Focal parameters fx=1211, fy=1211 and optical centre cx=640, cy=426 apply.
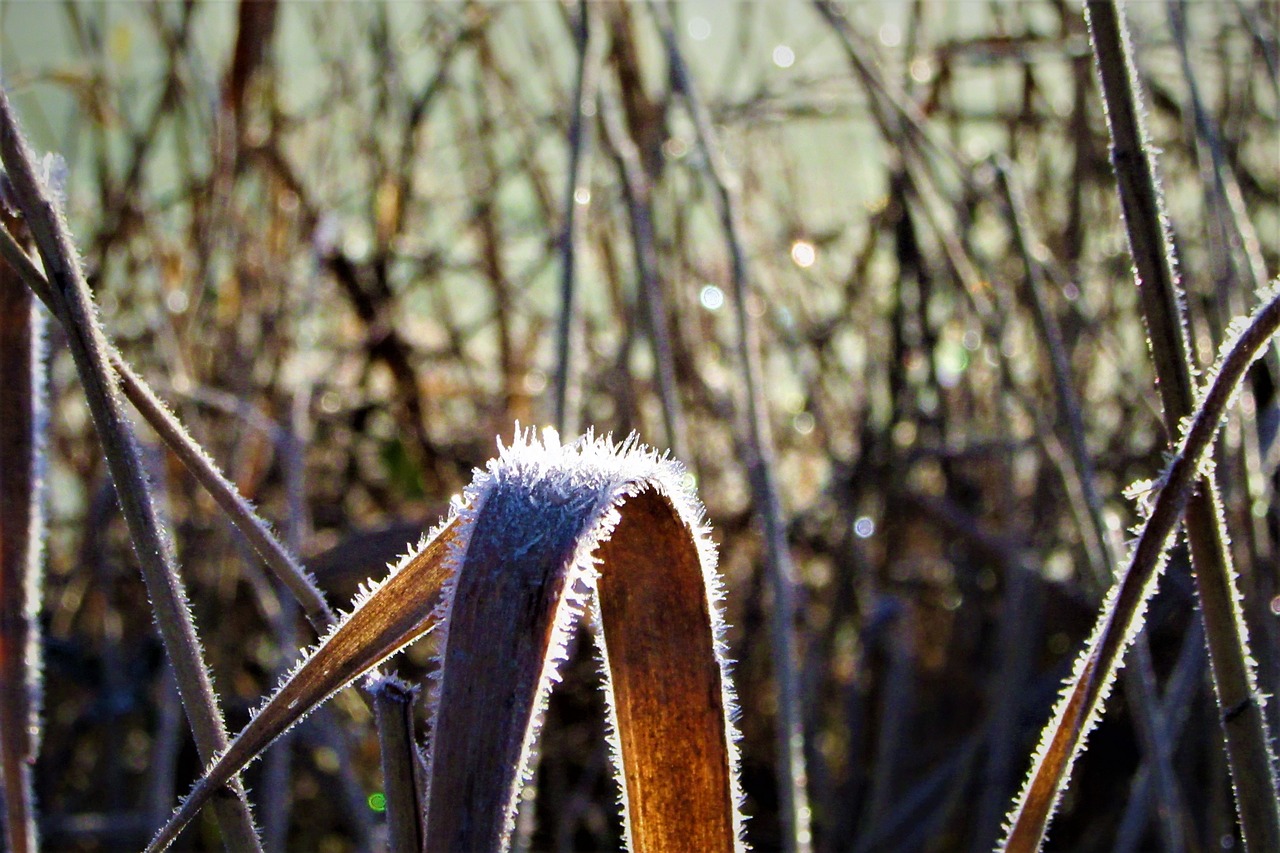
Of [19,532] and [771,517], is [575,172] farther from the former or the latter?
[19,532]

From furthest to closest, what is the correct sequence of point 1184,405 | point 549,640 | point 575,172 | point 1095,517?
point 575,172, point 1095,517, point 1184,405, point 549,640

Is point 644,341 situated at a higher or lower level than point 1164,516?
higher

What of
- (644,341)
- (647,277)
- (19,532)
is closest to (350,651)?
(19,532)

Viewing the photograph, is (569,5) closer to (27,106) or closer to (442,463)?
(442,463)

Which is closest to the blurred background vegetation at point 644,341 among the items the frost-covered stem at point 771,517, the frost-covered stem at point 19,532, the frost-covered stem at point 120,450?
the frost-covered stem at point 771,517

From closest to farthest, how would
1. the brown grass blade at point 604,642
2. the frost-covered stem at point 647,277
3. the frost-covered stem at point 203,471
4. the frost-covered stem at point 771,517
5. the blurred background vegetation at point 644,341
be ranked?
the brown grass blade at point 604,642, the frost-covered stem at point 203,471, the frost-covered stem at point 771,517, the frost-covered stem at point 647,277, the blurred background vegetation at point 644,341

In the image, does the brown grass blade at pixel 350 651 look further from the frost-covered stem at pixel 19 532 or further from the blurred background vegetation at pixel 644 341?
the blurred background vegetation at pixel 644 341

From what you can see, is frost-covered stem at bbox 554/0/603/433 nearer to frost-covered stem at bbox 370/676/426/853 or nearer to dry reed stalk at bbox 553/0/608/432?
dry reed stalk at bbox 553/0/608/432

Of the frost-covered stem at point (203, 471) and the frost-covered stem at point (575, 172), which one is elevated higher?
the frost-covered stem at point (575, 172)
